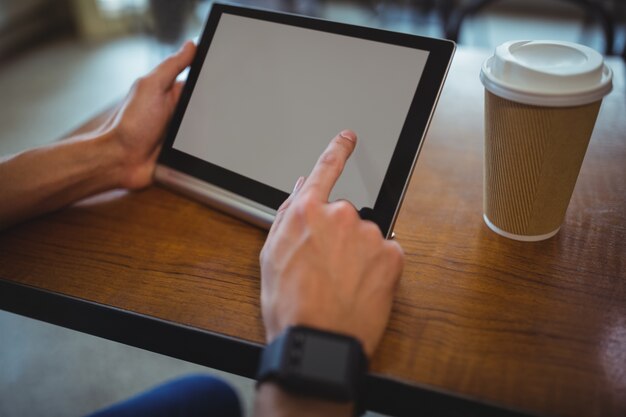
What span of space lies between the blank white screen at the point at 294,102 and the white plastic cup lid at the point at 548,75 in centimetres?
10

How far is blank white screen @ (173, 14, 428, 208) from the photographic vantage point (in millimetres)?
625

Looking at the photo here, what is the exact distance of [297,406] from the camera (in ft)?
1.52

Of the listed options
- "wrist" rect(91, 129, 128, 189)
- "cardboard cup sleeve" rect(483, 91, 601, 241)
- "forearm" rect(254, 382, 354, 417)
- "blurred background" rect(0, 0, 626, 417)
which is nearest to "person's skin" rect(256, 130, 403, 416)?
"forearm" rect(254, 382, 354, 417)

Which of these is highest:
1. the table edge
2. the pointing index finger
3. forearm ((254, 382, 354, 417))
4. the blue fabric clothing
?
the pointing index finger

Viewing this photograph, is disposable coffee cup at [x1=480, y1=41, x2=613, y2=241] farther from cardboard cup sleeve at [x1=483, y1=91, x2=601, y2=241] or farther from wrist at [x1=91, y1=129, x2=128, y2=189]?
wrist at [x1=91, y1=129, x2=128, y2=189]

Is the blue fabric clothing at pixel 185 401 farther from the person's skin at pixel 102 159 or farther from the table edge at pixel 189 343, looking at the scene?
the person's skin at pixel 102 159

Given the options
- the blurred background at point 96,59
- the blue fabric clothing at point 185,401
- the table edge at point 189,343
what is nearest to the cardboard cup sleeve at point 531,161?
the table edge at point 189,343

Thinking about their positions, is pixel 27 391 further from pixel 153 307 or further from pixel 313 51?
pixel 313 51

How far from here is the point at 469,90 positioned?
1.01m

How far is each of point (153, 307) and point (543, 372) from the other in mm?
392

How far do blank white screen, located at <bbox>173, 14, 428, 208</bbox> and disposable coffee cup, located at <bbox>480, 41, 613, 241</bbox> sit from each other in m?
0.10

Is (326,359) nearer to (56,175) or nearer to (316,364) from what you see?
(316,364)

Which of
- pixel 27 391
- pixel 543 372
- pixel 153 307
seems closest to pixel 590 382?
pixel 543 372

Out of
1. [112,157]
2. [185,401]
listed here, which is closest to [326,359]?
[185,401]
